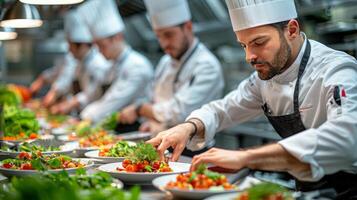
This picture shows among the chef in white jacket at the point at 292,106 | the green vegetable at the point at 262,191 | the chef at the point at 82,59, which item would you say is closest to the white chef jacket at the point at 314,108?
the chef in white jacket at the point at 292,106

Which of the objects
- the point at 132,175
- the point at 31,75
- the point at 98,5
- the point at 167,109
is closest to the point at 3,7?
the point at 167,109

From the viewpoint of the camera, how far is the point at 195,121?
2.55 m

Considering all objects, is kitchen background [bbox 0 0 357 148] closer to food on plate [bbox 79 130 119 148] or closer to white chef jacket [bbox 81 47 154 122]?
white chef jacket [bbox 81 47 154 122]

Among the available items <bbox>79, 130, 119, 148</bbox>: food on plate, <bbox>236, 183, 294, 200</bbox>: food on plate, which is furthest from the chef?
<bbox>236, 183, 294, 200</bbox>: food on plate

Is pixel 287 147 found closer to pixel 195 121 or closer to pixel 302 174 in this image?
pixel 302 174

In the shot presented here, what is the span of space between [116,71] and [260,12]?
323 cm

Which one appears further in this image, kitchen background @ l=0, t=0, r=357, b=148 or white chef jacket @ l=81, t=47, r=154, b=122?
white chef jacket @ l=81, t=47, r=154, b=122

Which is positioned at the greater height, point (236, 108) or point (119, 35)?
point (119, 35)

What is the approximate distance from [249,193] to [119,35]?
4192mm

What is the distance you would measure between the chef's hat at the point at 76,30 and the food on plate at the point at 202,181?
5.07m

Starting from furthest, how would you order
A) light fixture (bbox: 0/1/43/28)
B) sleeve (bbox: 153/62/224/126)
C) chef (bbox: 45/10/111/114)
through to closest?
chef (bbox: 45/10/111/114), sleeve (bbox: 153/62/224/126), light fixture (bbox: 0/1/43/28)

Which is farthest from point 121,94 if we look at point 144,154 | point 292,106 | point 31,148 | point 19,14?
point 144,154

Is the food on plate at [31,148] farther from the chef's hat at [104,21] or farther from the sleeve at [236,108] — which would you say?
the chef's hat at [104,21]

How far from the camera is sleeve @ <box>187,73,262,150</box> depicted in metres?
2.66
